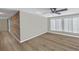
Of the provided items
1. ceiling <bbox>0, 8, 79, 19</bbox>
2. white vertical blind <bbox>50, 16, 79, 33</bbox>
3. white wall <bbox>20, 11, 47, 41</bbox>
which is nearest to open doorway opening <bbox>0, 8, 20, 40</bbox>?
ceiling <bbox>0, 8, 79, 19</bbox>

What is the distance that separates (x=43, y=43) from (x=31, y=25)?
1.65 ft

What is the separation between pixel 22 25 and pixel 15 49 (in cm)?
56

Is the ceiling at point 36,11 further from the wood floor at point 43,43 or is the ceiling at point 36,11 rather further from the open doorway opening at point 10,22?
the wood floor at point 43,43

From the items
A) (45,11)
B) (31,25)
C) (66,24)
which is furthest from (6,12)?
Answer: (66,24)

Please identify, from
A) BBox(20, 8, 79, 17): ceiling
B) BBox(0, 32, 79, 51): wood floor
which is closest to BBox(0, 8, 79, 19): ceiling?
BBox(20, 8, 79, 17): ceiling

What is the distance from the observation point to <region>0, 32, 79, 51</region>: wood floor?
1828 millimetres

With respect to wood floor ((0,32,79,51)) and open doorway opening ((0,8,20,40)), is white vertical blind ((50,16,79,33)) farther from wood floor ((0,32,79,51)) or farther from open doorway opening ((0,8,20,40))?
open doorway opening ((0,8,20,40))

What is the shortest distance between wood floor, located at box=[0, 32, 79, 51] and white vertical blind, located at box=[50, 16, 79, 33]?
17 cm

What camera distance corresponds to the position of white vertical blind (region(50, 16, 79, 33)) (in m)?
1.81

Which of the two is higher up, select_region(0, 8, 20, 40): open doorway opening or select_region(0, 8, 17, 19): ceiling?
select_region(0, 8, 17, 19): ceiling

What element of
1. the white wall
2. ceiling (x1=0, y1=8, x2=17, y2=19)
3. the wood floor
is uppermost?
ceiling (x1=0, y1=8, x2=17, y2=19)
